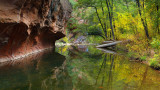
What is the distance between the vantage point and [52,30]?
18.9m

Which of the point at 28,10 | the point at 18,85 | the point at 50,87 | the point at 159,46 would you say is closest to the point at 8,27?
the point at 28,10

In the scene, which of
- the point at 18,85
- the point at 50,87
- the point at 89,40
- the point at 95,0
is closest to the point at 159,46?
the point at 50,87

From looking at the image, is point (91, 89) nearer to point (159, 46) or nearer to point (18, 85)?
point (18, 85)

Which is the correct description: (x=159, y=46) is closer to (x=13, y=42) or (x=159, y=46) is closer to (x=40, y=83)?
(x=40, y=83)

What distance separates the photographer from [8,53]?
382 inches

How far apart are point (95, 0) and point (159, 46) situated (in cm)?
1689

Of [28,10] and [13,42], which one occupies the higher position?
[28,10]

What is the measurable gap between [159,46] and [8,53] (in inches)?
370

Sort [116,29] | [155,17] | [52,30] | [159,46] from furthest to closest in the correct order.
Result: [116,29] → [52,30] → [155,17] → [159,46]

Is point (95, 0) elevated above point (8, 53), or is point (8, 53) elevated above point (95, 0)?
point (95, 0)

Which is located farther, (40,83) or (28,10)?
(28,10)

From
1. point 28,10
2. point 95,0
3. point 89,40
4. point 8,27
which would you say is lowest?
point 89,40

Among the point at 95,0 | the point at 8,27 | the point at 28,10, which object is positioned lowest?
the point at 8,27

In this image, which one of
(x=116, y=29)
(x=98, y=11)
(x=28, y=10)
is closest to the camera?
(x=28, y=10)
